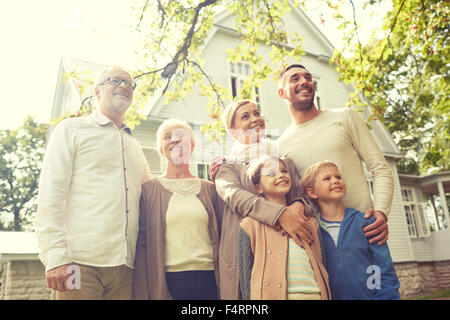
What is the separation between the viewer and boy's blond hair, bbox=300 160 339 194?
6.40 feet

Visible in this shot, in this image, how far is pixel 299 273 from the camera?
5.64 ft

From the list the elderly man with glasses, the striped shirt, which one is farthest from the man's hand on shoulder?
the striped shirt

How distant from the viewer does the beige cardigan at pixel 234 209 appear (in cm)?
181

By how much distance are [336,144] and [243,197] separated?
641 millimetres

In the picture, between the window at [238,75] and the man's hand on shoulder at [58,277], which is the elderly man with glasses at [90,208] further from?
the window at [238,75]

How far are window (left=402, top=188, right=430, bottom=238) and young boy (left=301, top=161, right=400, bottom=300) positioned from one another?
463 inches

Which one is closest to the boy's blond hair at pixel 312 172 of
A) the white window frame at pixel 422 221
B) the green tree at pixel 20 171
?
the white window frame at pixel 422 221

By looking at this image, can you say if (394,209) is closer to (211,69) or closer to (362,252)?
(211,69)

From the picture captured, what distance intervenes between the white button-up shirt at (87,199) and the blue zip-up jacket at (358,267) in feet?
3.35

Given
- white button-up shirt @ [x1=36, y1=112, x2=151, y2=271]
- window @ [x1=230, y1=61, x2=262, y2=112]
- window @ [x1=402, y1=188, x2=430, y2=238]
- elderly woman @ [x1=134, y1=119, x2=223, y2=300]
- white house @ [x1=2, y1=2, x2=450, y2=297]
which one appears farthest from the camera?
window @ [x1=402, y1=188, x2=430, y2=238]

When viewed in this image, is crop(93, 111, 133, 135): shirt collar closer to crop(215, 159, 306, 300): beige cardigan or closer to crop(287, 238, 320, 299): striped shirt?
crop(215, 159, 306, 300): beige cardigan

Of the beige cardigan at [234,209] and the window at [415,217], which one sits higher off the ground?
the window at [415,217]

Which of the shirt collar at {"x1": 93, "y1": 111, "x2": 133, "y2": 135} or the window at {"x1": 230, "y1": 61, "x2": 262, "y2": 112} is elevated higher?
the window at {"x1": 230, "y1": 61, "x2": 262, "y2": 112}

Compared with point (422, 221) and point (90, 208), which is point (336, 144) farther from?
point (422, 221)
